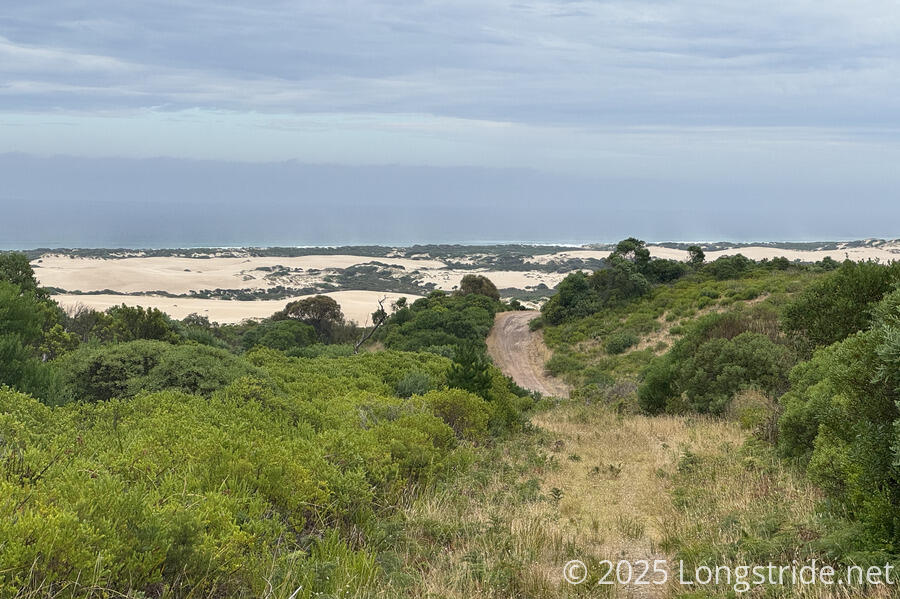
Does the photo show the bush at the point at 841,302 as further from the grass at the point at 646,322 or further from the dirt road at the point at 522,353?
the dirt road at the point at 522,353

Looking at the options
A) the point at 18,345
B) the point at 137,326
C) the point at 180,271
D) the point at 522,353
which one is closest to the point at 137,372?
the point at 18,345

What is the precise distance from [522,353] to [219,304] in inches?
1581

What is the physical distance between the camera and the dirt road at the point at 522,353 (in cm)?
3176

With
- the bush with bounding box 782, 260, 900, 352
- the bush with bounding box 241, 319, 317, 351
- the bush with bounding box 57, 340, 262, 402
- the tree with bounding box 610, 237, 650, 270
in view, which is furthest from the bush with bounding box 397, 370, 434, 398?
the tree with bounding box 610, 237, 650, 270

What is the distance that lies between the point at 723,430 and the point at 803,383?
229cm

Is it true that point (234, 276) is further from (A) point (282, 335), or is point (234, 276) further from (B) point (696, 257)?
(B) point (696, 257)

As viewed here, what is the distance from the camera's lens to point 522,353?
3834cm

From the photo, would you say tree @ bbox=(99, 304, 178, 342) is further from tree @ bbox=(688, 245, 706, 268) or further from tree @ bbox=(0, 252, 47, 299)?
tree @ bbox=(688, 245, 706, 268)

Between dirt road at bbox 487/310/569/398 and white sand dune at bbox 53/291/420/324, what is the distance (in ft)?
51.7

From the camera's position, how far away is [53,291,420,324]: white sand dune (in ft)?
194

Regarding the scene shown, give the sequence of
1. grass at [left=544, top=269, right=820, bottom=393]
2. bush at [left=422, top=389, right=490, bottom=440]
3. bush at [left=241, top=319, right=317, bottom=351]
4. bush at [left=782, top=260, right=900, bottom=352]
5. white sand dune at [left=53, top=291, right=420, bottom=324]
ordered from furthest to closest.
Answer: white sand dune at [left=53, top=291, right=420, bottom=324] → bush at [left=241, top=319, right=317, bottom=351] → grass at [left=544, top=269, right=820, bottom=393] → bush at [left=782, top=260, right=900, bottom=352] → bush at [left=422, top=389, right=490, bottom=440]

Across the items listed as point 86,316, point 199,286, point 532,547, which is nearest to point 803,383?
point 532,547

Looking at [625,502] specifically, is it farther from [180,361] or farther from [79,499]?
[180,361]

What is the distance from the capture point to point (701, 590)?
4855 mm
